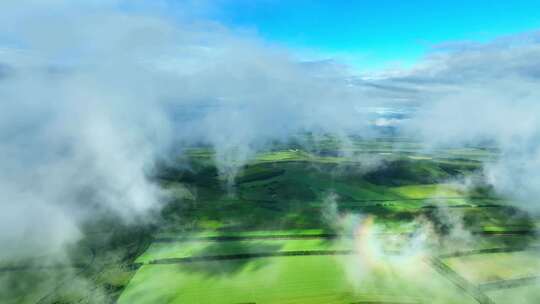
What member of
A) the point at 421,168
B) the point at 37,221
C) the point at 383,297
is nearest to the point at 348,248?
the point at 383,297

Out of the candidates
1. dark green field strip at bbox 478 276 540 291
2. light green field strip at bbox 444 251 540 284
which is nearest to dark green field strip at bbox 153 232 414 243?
light green field strip at bbox 444 251 540 284

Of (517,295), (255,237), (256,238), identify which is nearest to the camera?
(517,295)

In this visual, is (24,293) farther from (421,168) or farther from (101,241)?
(421,168)

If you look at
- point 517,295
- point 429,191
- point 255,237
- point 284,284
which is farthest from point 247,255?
point 429,191

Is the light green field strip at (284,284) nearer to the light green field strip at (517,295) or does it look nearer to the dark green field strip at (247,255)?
the dark green field strip at (247,255)

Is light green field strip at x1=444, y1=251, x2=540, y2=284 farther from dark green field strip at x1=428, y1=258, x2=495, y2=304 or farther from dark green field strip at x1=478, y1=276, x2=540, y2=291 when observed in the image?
dark green field strip at x1=428, y1=258, x2=495, y2=304

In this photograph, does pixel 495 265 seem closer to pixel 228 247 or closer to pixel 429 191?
pixel 228 247

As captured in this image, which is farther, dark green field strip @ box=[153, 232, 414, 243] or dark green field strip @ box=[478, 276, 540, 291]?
dark green field strip @ box=[153, 232, 414, 243]

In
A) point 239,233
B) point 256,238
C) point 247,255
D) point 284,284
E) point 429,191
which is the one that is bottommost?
point 284,284
